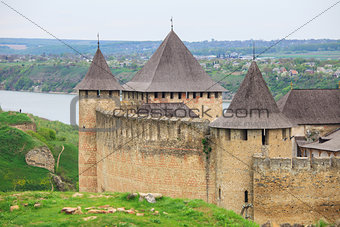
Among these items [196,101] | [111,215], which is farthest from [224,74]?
[111,215]

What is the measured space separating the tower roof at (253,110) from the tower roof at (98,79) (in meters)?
8.89

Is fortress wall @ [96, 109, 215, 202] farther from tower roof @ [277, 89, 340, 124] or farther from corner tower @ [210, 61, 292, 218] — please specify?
tower roof @ [277, 89, 340, 124]

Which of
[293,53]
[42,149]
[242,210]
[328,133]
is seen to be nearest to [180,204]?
[242,210]

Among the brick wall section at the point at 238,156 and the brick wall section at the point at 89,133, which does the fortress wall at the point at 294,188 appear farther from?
the brick wall section at the point at 89,133

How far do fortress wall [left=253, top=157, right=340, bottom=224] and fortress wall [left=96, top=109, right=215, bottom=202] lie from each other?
2174 millimetres

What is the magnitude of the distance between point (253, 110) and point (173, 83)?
9.59 m

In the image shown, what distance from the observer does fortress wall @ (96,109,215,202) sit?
68.5 feet

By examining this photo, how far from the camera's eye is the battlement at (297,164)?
18828 mm

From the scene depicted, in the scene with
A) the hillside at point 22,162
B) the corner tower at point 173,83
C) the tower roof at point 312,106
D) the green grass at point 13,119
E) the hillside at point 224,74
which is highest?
the hillside at point 224,74

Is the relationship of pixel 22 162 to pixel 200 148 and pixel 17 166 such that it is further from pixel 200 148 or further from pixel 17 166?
pixel 200 148

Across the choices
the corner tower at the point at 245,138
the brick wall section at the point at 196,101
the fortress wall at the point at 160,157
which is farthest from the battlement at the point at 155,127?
the brick wall section at the point at 196,101

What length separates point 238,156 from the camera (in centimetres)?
1953

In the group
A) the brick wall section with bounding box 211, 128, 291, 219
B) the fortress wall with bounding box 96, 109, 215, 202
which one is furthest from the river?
the brick wall section with bounding box 211, 128, 291, 219

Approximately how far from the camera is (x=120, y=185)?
24.7 metres
